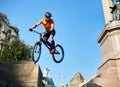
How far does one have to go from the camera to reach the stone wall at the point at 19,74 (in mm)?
12312

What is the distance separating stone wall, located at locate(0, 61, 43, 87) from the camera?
40.4 ft

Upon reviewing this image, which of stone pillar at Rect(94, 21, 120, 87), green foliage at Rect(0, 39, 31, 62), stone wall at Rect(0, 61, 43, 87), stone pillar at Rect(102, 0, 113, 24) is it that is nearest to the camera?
stone wall at Rect(0, 61, 43, 87)

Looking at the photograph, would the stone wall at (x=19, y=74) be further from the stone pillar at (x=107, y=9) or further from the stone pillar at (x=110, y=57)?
the stone pillar at (x=107, y=9)

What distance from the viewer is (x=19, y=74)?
12.7 metres

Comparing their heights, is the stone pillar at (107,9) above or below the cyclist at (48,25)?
above

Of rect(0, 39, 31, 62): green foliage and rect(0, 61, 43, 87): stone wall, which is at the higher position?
rect(0, 39, 31, 62): green foliage

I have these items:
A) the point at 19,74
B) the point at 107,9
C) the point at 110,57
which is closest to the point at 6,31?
the point at 107,9

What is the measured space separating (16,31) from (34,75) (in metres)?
57.5

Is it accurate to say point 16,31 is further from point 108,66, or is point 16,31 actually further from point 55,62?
point 55,62

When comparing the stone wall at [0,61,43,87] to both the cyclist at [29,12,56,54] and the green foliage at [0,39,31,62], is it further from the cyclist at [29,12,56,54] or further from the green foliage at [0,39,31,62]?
the green foliage at [0,39,31,62]

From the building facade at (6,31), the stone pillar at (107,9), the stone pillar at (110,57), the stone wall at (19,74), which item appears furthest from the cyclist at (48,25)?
the building facade at (6,31)

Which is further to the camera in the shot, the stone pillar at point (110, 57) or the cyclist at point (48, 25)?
the stone pillar at point (110, 57)

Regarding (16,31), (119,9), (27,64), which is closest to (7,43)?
(16,31)

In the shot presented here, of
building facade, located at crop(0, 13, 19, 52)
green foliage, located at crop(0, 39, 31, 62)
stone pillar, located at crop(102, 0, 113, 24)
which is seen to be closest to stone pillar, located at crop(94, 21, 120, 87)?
stone pillar, located at crop(102, 0, 113, 24)
